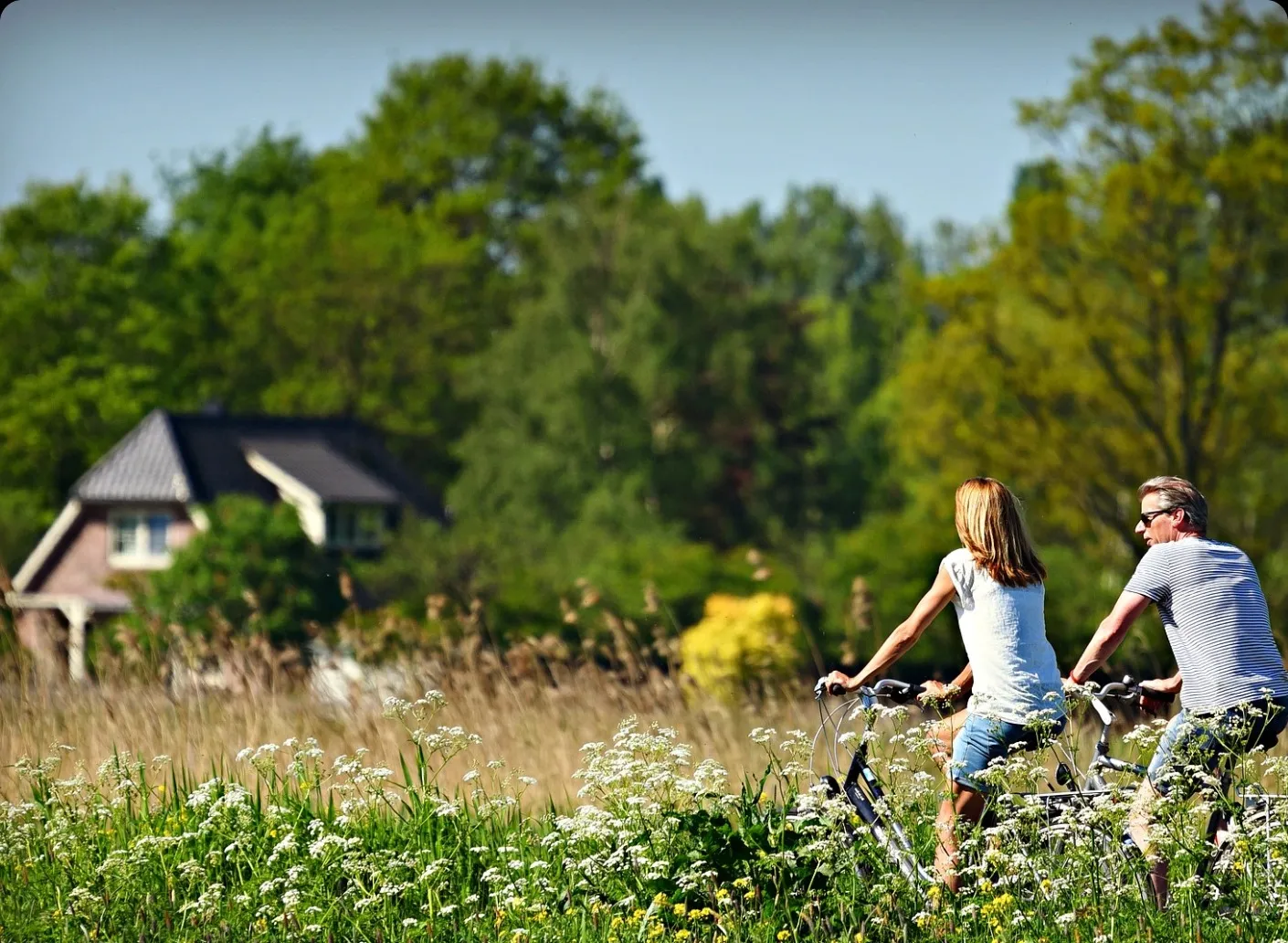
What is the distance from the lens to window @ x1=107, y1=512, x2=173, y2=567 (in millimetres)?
46094

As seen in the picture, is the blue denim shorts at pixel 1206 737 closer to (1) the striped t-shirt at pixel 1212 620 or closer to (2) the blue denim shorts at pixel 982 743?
(1) the striped t-shirt at pixel 1212 620

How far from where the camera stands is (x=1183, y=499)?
554cm

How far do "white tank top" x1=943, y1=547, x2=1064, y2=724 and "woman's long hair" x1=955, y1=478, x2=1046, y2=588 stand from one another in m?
0.03

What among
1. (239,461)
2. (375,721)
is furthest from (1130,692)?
(239,461)

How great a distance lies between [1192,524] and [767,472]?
43.4 m

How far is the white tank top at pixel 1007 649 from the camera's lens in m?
5.40

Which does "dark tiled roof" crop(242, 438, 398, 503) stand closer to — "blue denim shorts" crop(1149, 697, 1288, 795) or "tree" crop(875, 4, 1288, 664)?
"tree" crop(875, 4, 1288, 664)

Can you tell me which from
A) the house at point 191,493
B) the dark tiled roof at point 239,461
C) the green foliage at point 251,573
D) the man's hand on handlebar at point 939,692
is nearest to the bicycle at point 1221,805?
the man's hand on handlebar at point 939,692

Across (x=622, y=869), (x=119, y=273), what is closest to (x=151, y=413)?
(x=119, y=273)

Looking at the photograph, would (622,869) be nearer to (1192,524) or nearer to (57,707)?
(1192,524)

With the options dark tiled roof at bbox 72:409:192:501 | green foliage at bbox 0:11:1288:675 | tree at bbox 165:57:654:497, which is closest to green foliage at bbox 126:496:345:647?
green foliage at bbox 0:11:1288:675

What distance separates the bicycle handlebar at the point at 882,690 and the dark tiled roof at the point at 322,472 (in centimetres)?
4190

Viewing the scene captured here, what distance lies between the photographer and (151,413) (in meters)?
46.1

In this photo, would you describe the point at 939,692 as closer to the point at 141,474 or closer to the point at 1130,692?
the point at 1130,692
